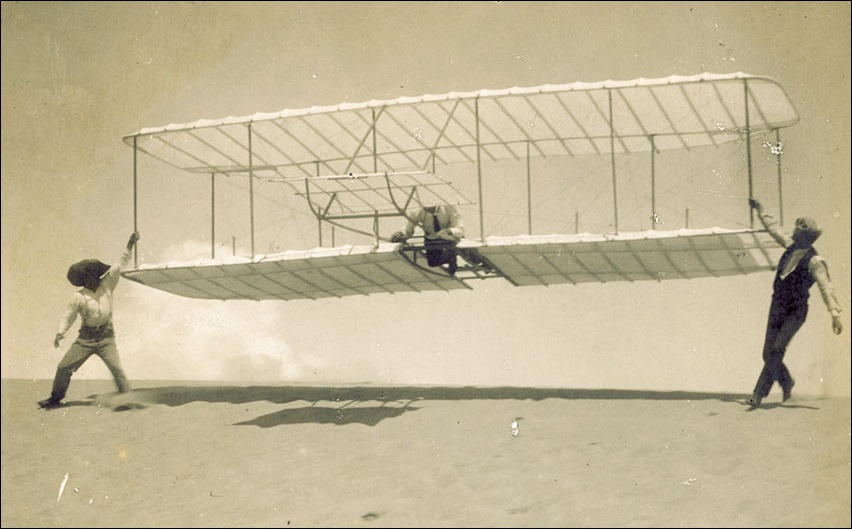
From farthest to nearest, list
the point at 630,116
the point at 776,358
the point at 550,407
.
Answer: the point at 630,116 < the point at 550,407 < the point at 776,358

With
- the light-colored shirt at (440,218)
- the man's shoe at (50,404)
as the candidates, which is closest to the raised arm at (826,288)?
the light-colored shirt at (440,218)

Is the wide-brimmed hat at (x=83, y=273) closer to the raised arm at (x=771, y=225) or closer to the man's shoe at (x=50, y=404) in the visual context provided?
the man's shoe at (x=50, y=404)

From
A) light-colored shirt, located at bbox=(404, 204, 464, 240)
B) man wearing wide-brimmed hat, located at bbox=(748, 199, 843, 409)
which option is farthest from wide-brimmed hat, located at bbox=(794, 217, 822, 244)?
light-colored shirt, located at bbox=(404, 204, 464, 240)

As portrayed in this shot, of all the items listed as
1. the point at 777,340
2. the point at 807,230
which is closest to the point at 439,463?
the point at 777,340

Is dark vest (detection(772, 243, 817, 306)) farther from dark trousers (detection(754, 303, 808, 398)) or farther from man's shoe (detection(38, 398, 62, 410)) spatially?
man's shoe (detection(38, 398, 62, 410))

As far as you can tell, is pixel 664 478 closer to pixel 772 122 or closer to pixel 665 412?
pixel 665 412

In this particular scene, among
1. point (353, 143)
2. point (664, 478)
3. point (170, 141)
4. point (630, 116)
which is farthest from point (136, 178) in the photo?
point (664, 478)
